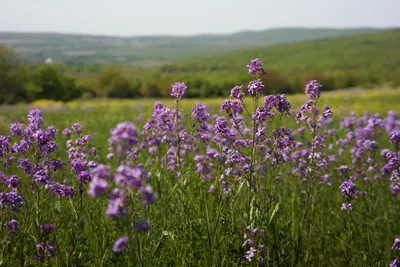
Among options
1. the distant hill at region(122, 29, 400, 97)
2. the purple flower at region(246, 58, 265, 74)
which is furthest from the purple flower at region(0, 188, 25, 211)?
the distant hill at region(122, 29, 400, 97)

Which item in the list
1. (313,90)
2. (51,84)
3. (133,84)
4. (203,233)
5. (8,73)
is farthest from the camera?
(133,84)

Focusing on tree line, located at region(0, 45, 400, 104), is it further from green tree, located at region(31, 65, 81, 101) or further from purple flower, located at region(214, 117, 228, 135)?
purple flower, located at region(214, 117, 228, 135)

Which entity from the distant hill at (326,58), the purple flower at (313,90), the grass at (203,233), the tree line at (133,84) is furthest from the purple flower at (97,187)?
the distant hill at (326,58)

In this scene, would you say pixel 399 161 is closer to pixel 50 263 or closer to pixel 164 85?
pixel 50 263

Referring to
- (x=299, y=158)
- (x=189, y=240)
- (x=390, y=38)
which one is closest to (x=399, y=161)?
(x=299, y=158)

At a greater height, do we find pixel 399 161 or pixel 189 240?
pixel 399 161

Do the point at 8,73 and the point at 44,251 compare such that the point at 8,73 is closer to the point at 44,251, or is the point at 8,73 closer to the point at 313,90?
the point at 44,251

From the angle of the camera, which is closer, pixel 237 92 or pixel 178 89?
pixel 237 92

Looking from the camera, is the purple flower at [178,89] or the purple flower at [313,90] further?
the purple flower at [178,89]

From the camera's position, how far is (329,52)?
177 meters

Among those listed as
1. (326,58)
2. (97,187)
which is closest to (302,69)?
(326,58)

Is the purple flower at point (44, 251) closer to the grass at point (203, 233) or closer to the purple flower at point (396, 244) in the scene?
the grass at point (203, 233)

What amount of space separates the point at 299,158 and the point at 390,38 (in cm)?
20889

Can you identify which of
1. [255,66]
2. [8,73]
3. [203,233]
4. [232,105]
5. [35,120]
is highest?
[255,66]
